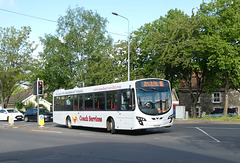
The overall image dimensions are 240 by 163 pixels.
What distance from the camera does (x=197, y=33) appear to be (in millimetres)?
34906

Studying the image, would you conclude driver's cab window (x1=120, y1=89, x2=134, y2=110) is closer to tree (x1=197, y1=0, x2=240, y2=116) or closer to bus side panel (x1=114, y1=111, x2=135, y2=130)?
bus side panel (x1=114, y1=111, x2=135, y2=130)

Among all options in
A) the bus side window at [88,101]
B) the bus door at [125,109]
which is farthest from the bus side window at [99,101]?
the bus door at [125,109]

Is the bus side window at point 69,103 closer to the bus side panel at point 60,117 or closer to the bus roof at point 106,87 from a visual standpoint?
the bus roof at point 106,87

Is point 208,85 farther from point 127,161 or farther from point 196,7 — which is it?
point 127,161

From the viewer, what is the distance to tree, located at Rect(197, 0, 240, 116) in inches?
1190

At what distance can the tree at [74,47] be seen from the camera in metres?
45.6

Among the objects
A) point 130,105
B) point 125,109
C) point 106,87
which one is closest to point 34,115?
point 106,87

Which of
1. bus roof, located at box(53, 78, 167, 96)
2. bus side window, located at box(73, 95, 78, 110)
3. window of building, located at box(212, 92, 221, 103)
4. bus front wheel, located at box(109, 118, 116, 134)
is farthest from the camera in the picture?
window of building, located at box(212, 92, 221, 103)

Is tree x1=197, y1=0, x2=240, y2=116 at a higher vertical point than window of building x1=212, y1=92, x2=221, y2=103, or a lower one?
higher

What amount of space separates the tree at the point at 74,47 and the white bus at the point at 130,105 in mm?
→ 24420

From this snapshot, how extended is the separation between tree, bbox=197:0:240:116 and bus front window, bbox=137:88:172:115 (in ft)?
50.0

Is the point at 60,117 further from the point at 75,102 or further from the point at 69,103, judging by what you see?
the point at 75,102

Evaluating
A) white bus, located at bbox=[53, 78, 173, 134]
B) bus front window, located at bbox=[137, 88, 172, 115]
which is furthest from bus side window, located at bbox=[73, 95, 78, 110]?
bus front window, located at bbox=[137, 88, 172, 115]

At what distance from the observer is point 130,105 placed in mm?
16406
